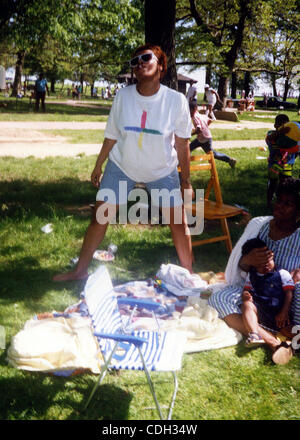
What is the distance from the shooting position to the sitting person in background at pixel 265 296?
11.8 ft

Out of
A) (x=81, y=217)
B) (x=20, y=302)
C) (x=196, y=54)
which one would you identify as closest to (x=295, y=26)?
(x=196, y=54)

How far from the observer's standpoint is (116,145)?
4133 millimetres

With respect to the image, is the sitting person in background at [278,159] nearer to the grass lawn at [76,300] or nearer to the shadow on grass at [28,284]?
the grass lawn at [76,300]

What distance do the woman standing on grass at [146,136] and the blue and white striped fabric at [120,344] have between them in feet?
3.87

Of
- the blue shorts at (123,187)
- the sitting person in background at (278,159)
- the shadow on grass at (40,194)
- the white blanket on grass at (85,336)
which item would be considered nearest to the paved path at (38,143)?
the shadow on grass at (40,194)

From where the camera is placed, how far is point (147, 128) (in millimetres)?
3877

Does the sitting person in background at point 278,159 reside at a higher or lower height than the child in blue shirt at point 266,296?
higher

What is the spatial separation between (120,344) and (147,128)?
1.83 m

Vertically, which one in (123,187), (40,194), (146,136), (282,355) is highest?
(146,136)

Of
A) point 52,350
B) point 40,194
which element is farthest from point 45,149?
point 52,350

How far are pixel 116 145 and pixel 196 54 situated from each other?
2202cm

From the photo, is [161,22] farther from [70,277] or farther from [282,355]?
[282,355]

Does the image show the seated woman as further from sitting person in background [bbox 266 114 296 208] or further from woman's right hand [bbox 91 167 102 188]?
sitting person in background [bbox 266 114 296 208]

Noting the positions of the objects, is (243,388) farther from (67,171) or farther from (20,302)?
(67,171)
